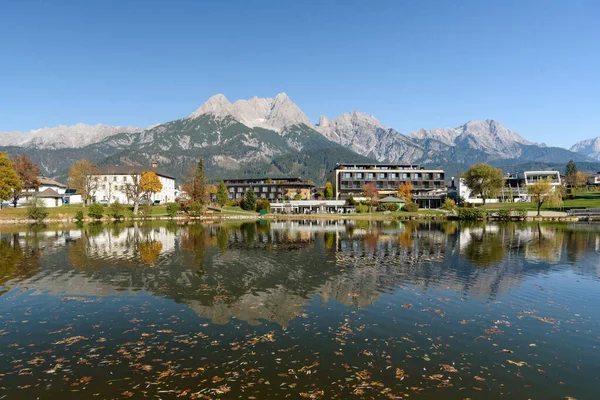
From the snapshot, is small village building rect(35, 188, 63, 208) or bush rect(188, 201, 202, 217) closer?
bush rect(188, 201, 202, 217)

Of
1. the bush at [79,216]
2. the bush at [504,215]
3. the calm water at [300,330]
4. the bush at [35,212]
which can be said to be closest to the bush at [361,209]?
the bush at [504,215]

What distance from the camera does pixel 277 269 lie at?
104ft

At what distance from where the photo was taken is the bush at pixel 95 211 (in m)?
104

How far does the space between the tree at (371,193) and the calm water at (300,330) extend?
10361cm

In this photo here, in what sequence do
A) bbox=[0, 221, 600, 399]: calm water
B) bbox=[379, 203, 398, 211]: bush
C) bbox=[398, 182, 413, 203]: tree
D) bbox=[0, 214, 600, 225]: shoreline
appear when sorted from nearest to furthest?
bbox=[0, 221, 600, 399]: calm water
bbox=[0, 214, 600, 225]: shoreline
bbox=[379, 203, 398, 211]: bush
bbox=[398, 182, 413, 203]: tree

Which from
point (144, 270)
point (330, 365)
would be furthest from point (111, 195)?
point (330, 365)

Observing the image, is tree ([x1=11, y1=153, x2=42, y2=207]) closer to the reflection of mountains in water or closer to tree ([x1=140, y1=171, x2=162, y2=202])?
tree ([x1=140, y1=171, x2=162, y2=202])

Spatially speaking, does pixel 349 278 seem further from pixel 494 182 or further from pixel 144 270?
pixel 494 182

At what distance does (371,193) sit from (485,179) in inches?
1683

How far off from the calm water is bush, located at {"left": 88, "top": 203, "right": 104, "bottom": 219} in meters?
77.0

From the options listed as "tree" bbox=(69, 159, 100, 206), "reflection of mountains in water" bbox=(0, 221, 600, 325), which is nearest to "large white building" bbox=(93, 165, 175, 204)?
"tree" bbox=(69, 159, 100, 206)

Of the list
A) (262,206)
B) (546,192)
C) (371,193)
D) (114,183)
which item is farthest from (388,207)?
(114,183)

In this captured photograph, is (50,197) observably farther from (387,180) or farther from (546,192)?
(546,192)

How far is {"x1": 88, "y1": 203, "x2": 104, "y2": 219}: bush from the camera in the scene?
340ft
